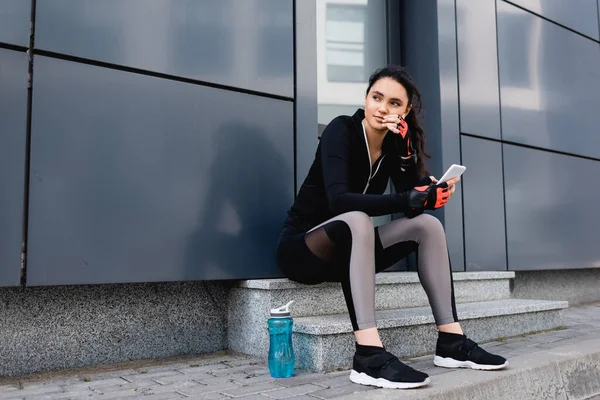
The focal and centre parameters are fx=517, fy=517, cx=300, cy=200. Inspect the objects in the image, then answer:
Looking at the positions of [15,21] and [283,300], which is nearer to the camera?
[15,21]

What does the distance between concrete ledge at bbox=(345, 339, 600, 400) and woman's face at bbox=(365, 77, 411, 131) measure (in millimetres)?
1371

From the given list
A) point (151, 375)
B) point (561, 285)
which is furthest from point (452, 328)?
point (561, 285)

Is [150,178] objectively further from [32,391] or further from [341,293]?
[341,293]

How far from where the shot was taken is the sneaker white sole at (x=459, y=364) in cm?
255

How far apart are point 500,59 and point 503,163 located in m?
1.03

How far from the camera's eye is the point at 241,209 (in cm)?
333

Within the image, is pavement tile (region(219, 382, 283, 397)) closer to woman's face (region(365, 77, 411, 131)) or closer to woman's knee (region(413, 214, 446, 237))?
woman's knee (region(413, 214, 446, 237))

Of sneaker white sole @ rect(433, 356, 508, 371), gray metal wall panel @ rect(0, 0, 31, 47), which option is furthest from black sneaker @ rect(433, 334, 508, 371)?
gray metal wall panel @ rect(0, 0, 31, 47)

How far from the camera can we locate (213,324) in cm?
339

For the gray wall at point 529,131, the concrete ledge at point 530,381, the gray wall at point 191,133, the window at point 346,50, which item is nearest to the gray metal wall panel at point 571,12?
the gray wall at point 529,131

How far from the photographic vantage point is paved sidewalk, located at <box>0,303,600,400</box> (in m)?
2.31

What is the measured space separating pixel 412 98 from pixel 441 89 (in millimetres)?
1665

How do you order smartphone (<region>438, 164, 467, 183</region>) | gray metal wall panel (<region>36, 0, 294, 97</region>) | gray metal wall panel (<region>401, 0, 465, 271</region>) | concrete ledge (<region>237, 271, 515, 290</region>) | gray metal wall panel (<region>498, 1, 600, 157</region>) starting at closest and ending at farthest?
smartphone (<region>438, 164, 467, 183</region>)
gray metal wall panel (<region>36, 0, 294, 97</region>)
concrete ledge (<region>237, 271, 515, 290</region>)
gray metal wall panel (<region>401, 0, 465, 271</region>)
gray metal wall panel (<region>498, 1, 600, 157</region>)

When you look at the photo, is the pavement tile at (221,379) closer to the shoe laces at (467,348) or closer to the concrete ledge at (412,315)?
the concrete ledge at (412,315)
